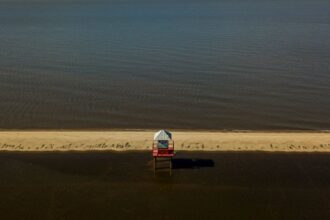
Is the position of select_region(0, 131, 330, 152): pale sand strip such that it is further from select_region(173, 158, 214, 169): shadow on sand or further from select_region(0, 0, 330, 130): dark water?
select_region(0, 0, 330, 130): dark water

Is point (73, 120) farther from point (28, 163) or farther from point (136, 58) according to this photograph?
point (136, 58)

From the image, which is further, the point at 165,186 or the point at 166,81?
the point at 166,81

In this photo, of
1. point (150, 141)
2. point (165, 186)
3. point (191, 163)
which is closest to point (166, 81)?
point (150, 141)

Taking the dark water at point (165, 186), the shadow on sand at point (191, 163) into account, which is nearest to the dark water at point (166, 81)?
the dark water at point (165, 186)

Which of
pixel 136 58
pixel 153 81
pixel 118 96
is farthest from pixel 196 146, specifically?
pixel 136 58

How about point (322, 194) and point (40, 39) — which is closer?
point (322, 194)

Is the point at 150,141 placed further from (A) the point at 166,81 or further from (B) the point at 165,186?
(A) the point at 166,81
